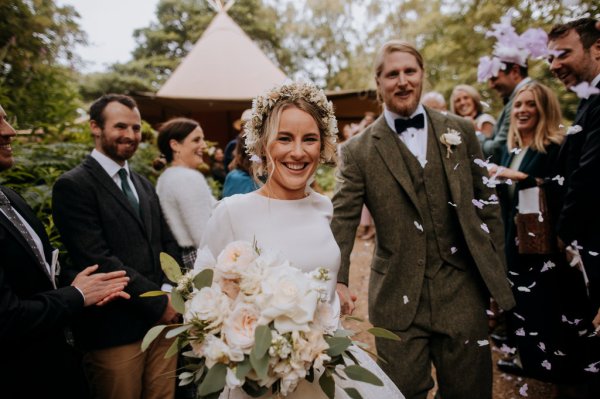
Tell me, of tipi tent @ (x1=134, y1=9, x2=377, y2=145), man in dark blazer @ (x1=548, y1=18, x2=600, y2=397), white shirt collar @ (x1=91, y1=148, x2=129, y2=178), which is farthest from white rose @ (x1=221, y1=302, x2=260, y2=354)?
tipi tent @ (x1=134, y1=9, x2=377, y2=145)

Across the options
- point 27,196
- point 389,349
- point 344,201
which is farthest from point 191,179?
point 389,349

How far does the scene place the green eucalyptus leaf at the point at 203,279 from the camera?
1339mm

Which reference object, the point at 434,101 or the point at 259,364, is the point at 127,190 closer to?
the point at 259,364

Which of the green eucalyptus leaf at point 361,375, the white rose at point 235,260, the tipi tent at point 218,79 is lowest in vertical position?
the green eucalyptus leaf at point 361,375

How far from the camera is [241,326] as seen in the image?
122 cm

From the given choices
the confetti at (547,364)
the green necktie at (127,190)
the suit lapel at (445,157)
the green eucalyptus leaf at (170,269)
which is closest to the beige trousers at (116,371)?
the green necktie at (127,190)

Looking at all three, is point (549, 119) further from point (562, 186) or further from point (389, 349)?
point (389, 349)

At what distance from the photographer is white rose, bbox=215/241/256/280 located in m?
1.29

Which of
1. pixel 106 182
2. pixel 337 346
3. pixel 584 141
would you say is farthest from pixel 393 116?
pixel 106 182

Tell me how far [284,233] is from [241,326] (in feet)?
2.23

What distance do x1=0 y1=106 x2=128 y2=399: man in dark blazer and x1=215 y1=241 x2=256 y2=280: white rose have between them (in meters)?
1.01

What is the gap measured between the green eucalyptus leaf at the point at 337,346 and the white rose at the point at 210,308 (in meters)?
0.36

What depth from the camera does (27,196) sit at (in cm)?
277

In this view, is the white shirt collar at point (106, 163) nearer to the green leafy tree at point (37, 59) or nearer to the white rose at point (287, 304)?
the green leafy tree at point (37, 59)
